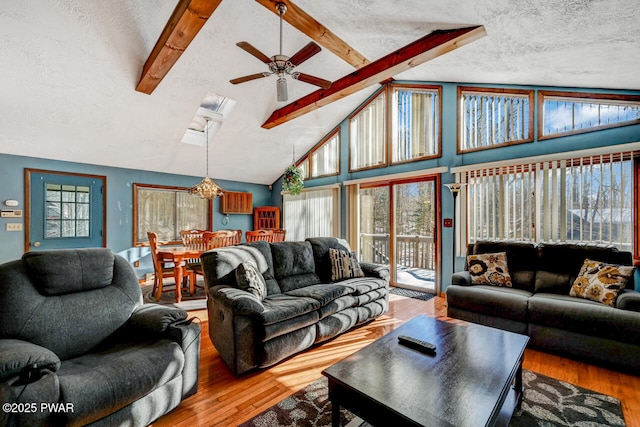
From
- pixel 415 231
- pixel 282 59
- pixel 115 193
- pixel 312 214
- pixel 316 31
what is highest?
pixel 316 31

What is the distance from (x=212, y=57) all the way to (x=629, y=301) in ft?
16.4

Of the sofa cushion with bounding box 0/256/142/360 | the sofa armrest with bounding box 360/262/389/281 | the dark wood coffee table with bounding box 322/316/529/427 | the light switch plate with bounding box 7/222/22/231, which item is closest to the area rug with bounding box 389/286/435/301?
the sofa armrest with bounding box 360/262/389/281

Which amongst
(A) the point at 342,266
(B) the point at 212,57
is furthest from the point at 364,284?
(B) the point at 212,57

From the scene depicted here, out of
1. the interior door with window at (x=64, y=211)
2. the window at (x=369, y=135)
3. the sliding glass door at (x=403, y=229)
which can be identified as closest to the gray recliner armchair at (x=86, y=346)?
the interior door with window at (x=64, y=211)

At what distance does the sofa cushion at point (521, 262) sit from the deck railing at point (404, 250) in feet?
4.52

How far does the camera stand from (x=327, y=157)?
6531 millimetres

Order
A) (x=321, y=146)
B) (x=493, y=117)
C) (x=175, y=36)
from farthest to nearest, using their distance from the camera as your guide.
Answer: (x=321, y=146) < (x=493, y=117) < (x=175, y=36)

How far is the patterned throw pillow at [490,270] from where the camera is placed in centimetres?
338

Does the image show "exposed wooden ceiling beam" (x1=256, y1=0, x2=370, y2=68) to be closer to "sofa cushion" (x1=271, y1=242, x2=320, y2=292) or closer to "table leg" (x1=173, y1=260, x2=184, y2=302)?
"sofa cushion" (x1=271, y1=242, x2=320, y2=292)

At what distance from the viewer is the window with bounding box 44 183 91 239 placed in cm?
468

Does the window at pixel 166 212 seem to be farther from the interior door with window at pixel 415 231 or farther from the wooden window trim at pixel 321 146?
the interior door with window at pixel 415 231

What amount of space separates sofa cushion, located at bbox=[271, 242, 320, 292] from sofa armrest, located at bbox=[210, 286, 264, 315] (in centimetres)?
75

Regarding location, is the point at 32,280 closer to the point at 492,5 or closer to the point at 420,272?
the point at 492,5

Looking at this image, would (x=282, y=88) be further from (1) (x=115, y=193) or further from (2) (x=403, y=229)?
(1) (x=115, y=193)
